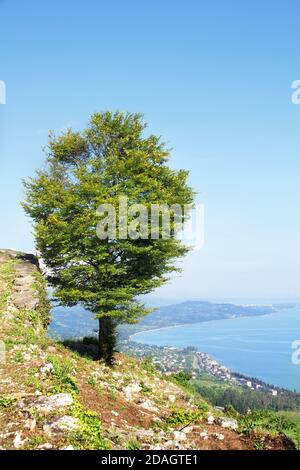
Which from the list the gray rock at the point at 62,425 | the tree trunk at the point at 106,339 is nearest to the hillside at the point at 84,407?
the gray rock at the point at 62,425

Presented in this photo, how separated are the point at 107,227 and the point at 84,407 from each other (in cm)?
931

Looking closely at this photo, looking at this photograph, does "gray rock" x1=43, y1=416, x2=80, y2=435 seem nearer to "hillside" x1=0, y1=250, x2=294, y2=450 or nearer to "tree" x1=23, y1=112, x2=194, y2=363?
"hillside" x1=0, y1=250, x2=294, y2=450

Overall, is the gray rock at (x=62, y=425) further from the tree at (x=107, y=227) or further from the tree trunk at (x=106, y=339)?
the tree trunk at (x=106, y=339)

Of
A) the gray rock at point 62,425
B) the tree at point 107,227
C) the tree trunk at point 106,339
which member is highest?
the tree at point 107,227

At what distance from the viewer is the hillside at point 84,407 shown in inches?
357

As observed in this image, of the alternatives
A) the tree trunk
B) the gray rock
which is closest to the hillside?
the gray rock

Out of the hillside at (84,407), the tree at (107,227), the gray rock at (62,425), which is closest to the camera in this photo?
the gray rock at (62,425)

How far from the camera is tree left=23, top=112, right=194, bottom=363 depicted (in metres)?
18.4

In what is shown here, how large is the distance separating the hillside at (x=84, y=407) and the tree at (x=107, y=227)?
245 cm

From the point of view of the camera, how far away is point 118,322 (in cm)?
1966

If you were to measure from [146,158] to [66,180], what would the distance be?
5.25 metres

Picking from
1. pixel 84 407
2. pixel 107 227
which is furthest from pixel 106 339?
pixel 84 407
